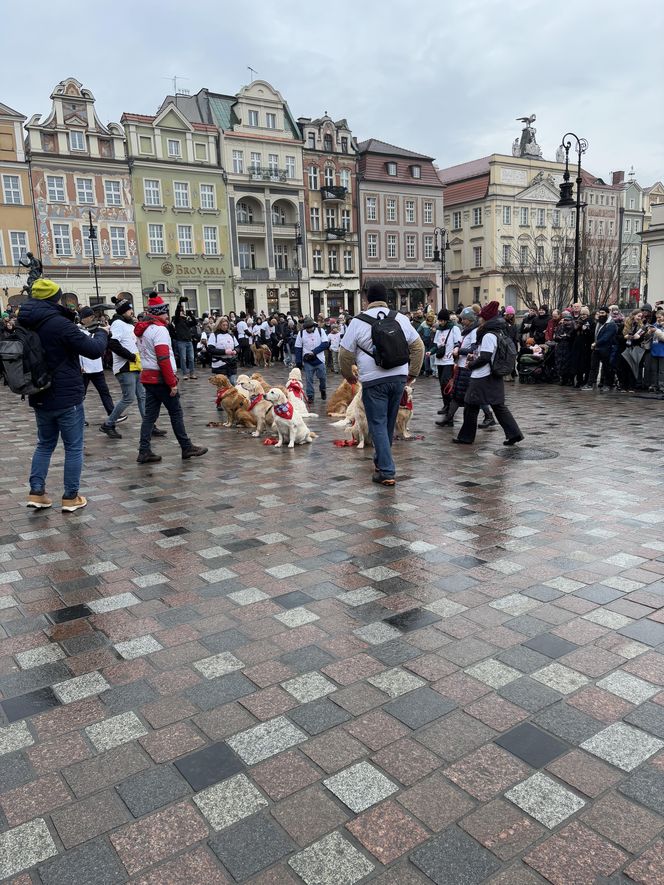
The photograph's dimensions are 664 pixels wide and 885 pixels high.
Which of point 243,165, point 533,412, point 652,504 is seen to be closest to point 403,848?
point 652,504

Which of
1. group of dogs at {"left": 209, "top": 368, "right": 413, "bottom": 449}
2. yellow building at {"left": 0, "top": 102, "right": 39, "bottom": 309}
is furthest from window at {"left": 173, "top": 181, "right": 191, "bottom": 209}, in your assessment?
group of dogs at {"left": 209, "top": 368, "right": 413, "bottom": 449}

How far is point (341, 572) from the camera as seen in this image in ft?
15.3

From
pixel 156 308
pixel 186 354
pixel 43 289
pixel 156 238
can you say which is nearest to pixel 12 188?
pixel 156 238

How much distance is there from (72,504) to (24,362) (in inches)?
56.4

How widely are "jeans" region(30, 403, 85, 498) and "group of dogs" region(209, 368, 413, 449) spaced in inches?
132

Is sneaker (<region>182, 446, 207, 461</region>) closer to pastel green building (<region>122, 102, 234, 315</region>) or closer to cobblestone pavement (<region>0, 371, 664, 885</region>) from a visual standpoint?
Result: cobblestone pavement (<region>0, 371, 664, 885</region>)

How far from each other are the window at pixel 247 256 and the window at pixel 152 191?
259 inches

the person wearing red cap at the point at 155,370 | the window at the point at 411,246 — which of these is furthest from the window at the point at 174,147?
the person wearing red cap at the point at 155,370

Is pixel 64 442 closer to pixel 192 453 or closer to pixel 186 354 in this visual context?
pixel 192 453

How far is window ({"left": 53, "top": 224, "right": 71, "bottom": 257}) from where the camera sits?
39.2 metres

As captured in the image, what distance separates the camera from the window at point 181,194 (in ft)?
141

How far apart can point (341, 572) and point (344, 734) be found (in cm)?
184

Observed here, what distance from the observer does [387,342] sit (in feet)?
21.2

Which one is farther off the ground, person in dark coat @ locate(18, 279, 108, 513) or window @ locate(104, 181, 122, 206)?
window @ locate(104, 181, 122, 206)
